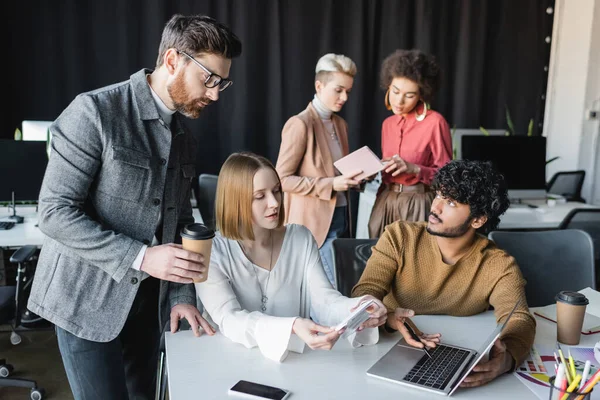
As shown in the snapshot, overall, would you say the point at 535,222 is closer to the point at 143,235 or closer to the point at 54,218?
the point at 143,235

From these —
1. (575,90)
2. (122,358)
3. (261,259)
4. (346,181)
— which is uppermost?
(575,90)

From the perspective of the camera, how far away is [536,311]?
191 centimetres

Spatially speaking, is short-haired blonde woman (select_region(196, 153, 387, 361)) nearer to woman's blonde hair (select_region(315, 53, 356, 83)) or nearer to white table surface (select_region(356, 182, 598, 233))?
woman's blonde hair (select_region(315, 53, 356, 83))

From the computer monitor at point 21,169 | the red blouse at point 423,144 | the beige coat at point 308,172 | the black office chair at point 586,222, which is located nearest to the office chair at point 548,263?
the red blouse at point 423,144

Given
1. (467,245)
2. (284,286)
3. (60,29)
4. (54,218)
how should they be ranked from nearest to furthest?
(54,218) → (284,286) → (467,245) → (60,29)

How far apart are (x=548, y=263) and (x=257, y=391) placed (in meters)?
1.60

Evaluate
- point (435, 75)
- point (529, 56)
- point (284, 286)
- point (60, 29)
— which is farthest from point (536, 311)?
point (529, 56)

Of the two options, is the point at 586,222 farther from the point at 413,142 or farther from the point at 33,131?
the point at 33,131

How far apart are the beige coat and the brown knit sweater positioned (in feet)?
2.89

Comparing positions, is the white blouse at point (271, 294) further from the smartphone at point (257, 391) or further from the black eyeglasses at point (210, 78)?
the black eyeglasses at point (210, 78)

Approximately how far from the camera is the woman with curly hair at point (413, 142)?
2.70 meters

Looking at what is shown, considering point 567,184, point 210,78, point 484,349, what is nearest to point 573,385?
point 484,349

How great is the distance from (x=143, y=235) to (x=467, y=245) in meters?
1.12

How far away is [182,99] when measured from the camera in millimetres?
1453
